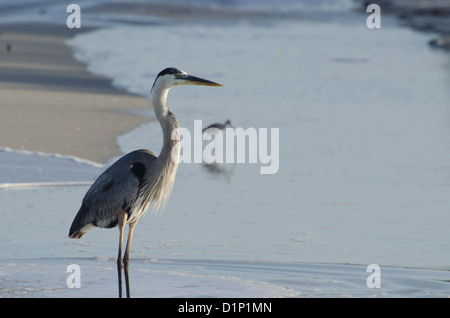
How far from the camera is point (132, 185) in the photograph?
7.96 m

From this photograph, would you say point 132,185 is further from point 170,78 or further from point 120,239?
point 170,78

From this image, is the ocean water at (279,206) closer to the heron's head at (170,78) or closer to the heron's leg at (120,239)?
the heron's leg at (120,239)

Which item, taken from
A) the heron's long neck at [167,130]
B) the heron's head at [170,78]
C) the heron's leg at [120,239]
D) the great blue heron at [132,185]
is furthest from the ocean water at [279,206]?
the heron's head at [170,78]

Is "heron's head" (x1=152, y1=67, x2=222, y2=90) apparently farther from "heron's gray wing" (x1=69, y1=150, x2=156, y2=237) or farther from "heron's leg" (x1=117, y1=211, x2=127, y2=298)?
"heron's leg" (x1=117, y1=211, x2=127, y2=298)

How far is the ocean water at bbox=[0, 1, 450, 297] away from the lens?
7.59m

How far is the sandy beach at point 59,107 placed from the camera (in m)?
13.0

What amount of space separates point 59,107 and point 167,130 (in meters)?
8.30

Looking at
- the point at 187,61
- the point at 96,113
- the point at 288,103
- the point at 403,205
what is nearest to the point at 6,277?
the point at 403,205

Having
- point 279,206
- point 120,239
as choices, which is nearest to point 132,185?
point 120,239

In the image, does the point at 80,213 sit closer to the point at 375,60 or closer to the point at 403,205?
the point at 403,205

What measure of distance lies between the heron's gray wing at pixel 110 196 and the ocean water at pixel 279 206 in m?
0.36

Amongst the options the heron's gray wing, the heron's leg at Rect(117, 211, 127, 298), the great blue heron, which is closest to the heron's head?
the great blue heron

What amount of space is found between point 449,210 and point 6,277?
487 centimetres

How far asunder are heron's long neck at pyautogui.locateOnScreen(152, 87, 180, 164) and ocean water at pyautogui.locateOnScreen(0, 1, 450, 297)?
2.85ft
